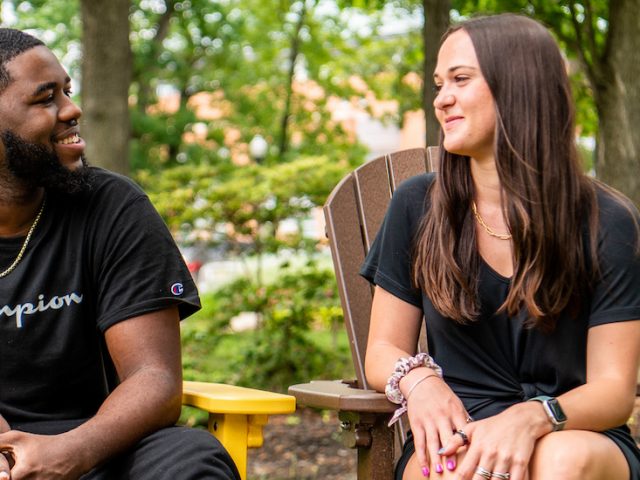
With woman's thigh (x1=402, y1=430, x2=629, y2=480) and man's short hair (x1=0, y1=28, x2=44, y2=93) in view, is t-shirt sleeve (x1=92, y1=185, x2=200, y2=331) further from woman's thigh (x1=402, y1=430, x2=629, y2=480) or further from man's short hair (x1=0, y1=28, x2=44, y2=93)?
woman's thigh (x1=402, y1=430, x2=629, y2=480)

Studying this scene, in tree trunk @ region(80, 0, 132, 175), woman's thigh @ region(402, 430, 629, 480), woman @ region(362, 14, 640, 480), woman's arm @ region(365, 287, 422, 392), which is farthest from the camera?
tree trunk @ region(80, 0, 132, 175)

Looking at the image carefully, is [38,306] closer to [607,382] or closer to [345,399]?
[345,399]

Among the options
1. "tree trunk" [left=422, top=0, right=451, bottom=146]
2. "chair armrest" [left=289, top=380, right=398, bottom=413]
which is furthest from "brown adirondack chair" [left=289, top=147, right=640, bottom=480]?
"tree trunk" [left=422, top=0, right=451, bottom=146]

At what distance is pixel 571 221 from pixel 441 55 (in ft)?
1.85

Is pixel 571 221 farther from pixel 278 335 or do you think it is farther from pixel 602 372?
pixel 278 335

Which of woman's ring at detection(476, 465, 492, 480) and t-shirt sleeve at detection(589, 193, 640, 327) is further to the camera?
t-shirt sleeve at detection(589, 193, 640, 327)

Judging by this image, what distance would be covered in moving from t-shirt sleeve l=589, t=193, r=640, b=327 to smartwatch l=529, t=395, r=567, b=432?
0.93 ft

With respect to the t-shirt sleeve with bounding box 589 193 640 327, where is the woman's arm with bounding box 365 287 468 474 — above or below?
below

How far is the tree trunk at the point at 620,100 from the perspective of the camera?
5254 mm

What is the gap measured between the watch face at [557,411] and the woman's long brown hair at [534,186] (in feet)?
0.83

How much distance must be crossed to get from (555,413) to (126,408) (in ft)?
3.45

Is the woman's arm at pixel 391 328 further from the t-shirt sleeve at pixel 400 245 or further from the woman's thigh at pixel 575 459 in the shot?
the woman's thigh at pixel 575 459

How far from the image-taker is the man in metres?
2.59

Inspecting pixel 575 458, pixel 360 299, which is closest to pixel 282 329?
pixel 360 299
